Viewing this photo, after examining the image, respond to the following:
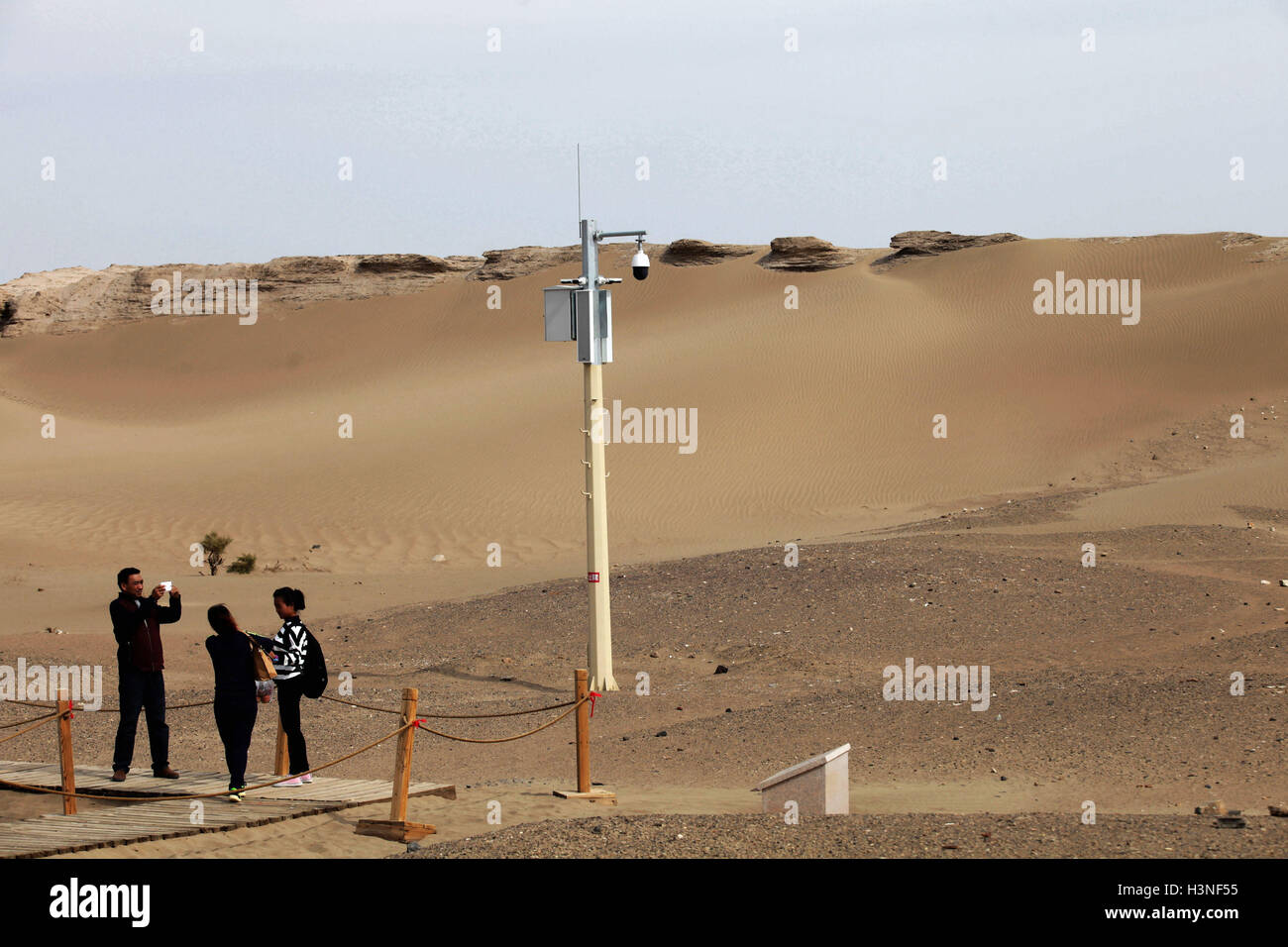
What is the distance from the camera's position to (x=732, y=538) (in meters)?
28.1

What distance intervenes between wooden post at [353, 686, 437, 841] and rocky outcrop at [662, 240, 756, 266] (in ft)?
186

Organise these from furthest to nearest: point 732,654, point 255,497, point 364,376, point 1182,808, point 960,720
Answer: point 364,376 < point 255,497 < point 732,654 < point 960,720 < point 1182,808

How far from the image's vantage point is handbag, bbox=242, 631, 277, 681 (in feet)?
28.7

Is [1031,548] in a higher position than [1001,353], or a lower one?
lower

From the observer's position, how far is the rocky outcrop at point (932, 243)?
195 ft

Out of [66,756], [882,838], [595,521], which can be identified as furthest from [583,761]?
[595,521]

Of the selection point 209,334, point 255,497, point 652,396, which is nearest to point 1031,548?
point 255,497

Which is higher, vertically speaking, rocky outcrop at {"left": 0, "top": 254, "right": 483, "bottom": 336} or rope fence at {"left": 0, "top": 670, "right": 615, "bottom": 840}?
rocky outcrop at {"left": 0, "top": 254, "right": 483, "bottom": 336}

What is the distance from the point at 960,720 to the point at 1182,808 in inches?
114

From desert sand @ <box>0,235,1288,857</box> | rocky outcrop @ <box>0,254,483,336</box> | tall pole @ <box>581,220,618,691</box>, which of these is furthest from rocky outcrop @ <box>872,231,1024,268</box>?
tall pole @ <box>581,220,618,691</box>

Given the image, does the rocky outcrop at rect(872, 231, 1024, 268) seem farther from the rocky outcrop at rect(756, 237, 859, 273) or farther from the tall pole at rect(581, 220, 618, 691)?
the tall pole at rect(581, 220, 618, 691)

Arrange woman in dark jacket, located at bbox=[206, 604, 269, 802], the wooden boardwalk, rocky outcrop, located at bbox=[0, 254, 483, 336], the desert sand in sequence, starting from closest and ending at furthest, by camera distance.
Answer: the wooden boardwalk < woman in dark jacket, located at bbox=[206, 604, 269, 802] < the desert sand < rocky outcrop, located at bbox=[0, 254, 483, 336]
